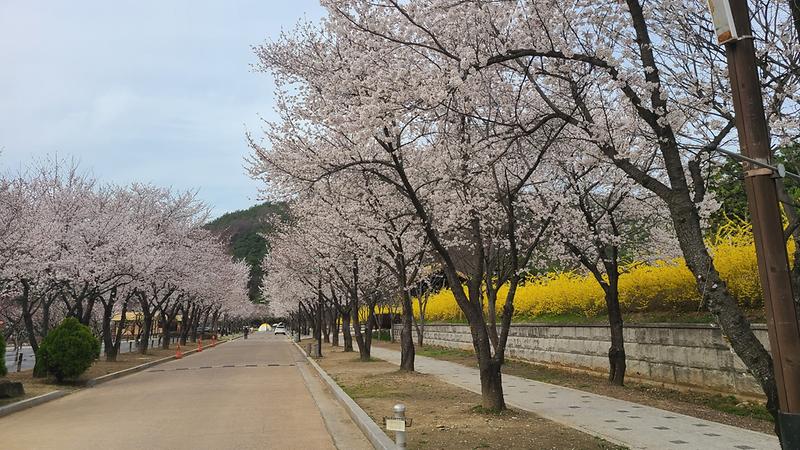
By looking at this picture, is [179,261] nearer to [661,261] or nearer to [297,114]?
[297,114]

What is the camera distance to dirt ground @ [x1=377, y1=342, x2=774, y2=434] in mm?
9570

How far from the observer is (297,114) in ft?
44.1

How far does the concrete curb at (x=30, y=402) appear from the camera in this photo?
478 inches

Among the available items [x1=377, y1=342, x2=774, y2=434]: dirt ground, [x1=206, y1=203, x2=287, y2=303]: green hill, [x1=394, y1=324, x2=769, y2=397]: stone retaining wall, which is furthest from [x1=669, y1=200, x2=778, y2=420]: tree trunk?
[x1=206, y1=203, x2=287, y2=303]: green hill

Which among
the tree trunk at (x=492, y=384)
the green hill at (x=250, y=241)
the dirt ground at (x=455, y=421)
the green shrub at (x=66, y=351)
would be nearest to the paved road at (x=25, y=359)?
the green shrub at (x=66, y=351)

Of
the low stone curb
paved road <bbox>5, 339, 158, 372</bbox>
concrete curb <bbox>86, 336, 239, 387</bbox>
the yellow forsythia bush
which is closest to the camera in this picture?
the yellow forsythia bush

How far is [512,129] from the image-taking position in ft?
28.6

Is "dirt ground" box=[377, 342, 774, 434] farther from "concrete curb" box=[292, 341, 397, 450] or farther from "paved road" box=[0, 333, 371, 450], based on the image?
"paved road" box=[0, 333, 371, 450]

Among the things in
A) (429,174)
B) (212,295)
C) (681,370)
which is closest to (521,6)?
(429,174)

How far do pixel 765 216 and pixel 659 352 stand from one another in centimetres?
1075

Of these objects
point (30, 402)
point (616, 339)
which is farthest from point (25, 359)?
point (616, 339)

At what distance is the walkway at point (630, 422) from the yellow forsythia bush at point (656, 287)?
3.30 meters

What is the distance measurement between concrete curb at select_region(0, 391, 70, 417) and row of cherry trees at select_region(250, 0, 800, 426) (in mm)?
7076

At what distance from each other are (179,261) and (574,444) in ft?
89.6
